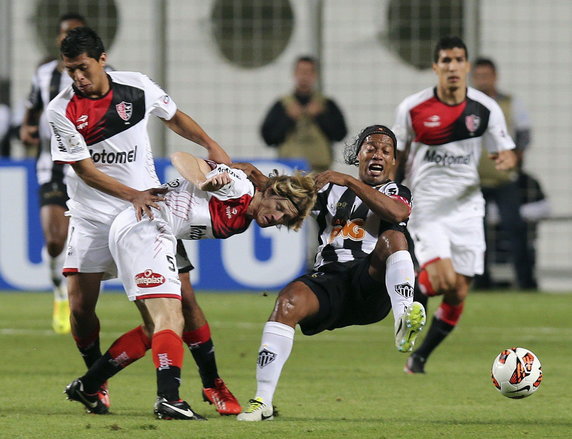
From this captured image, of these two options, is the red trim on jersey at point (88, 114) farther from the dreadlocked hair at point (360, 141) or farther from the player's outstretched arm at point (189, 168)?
the dreadlocked hair at point (360, 141)

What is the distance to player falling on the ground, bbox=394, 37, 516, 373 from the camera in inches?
380

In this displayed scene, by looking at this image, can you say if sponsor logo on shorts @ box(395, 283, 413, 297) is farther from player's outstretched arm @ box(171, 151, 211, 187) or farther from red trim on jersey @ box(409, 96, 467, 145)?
red trim on jersey @ box(409, 96, 467, 145)

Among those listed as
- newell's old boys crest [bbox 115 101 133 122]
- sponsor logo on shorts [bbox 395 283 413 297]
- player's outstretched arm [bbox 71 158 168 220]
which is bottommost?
sponsor logo on shorts [bbox 395 283 413 297]

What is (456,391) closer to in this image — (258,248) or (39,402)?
(39,402)

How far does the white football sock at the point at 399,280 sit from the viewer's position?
703 centimetres

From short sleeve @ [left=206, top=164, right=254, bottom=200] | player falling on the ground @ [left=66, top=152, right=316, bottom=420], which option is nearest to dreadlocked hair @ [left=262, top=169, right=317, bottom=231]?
player falling on the ground @ [left=66, top=152, right=316, bottom=420]

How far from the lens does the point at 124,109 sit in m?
7.23

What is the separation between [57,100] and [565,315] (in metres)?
6.95

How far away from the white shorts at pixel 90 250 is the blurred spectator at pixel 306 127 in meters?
7.10

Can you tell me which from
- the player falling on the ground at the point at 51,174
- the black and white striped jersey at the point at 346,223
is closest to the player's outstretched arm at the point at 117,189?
the black and white striped jersey at the point at 346,223

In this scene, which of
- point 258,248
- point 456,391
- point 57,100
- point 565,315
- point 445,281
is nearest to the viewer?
point 57,100

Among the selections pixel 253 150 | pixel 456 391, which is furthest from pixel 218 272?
pixel 456 391

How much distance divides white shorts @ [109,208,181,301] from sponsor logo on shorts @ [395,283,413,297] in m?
1.10

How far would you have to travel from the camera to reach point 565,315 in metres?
12.9
